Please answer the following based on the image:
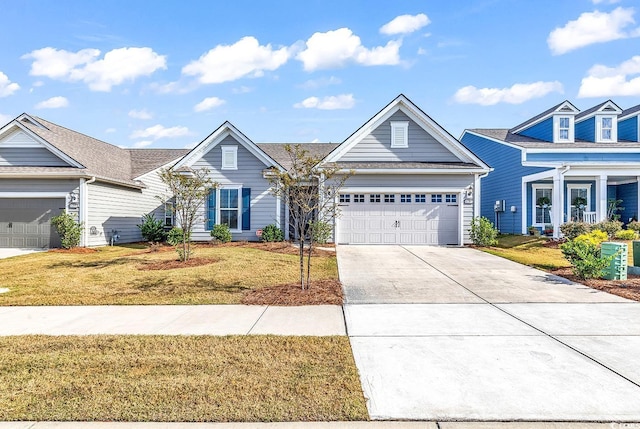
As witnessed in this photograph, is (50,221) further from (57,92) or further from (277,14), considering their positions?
(277,14)

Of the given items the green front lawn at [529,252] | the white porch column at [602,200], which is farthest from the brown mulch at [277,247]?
the white porch column at [602,200]

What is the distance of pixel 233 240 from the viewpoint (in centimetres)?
1759

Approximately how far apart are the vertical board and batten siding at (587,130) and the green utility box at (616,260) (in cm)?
1435

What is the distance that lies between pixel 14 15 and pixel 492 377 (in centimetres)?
1832

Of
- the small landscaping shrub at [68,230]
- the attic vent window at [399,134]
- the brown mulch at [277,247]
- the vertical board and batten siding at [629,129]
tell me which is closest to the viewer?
the brown mulch at [277,247]

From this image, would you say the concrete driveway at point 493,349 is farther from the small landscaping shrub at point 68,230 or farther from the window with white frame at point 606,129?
the window with white frame at point 606,129

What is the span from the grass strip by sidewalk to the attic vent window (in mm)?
13481

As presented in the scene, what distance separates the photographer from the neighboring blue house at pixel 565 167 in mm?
17766

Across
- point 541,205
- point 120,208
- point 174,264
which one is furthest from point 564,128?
point 120,208

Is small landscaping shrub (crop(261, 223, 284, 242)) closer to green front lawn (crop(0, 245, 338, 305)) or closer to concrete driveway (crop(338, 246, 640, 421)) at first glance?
green front lawn (crop(0, 245, 338, 305))

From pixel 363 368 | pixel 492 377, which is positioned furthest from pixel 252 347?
pixel 492 377

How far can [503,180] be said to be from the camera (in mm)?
22359

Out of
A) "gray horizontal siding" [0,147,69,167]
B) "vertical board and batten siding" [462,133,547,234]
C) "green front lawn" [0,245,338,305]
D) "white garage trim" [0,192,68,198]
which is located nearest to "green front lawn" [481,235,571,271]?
"vertical board and batten siding" [462,133,547,234]

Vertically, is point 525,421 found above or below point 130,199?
below
